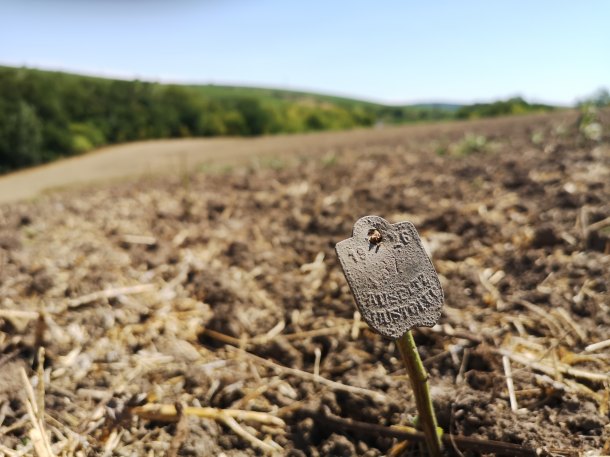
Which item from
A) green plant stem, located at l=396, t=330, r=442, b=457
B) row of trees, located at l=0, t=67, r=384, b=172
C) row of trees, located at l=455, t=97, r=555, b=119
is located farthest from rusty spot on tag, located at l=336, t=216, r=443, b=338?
row of trees, located at l=455, t=97, r=555, b=119

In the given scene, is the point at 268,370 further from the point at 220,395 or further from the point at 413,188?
the point at 413,188

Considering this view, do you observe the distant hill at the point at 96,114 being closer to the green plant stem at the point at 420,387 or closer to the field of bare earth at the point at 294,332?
the field of bare earth at the point at 294,332

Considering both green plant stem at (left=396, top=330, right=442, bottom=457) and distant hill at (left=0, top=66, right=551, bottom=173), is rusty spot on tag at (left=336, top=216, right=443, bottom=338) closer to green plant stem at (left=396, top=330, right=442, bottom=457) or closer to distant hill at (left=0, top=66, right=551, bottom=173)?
green plant stem at (left=396, top=330, right=442, bottom=457)

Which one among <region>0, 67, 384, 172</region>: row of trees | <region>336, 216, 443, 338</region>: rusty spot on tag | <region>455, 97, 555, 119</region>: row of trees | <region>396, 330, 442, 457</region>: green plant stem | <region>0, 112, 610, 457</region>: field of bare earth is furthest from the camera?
<region>455, 97, 555, 119</region>: row of trees

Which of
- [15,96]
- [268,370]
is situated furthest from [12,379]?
[15,96]

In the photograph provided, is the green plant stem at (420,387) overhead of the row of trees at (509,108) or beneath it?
beneath

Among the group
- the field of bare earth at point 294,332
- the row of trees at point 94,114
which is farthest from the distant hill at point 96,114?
the field of bare earth at point 294,332
